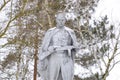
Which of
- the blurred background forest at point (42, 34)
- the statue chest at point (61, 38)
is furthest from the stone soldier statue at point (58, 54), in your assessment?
the blurred background forest at point (42, 34)

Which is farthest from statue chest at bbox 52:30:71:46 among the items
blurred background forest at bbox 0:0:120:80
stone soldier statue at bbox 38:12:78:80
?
blurred background forest at bbox 0:0:120:80

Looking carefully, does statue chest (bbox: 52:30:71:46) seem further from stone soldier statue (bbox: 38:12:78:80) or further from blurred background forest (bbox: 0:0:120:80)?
blurred background forest (bbox: 0:0:120:80)

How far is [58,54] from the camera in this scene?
9.74m

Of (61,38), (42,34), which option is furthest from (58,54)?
(42,34)

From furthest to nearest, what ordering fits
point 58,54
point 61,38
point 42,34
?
point 42,34 → point 61,38 → point 58,54

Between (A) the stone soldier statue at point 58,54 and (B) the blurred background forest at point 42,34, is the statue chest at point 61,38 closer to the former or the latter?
(A) the stone soldier statue at point 58,54

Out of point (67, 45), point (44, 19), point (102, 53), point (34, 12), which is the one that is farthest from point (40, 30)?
point (67, 45)

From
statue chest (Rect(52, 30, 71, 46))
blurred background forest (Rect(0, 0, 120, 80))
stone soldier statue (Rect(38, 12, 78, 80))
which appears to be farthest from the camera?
blurred background forest (Rect(0, 0, 120, 80))

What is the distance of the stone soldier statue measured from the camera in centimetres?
972

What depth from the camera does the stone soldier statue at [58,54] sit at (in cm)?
972

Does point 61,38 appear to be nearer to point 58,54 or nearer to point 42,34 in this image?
point 58,54

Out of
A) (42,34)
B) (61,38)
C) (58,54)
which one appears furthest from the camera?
(42,34)

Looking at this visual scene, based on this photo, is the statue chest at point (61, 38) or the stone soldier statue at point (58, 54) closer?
the stone soldier statue at point (58, 54)

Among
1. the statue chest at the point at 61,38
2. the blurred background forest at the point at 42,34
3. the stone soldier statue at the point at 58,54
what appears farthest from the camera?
the blurred background forest at the point at 42,34
